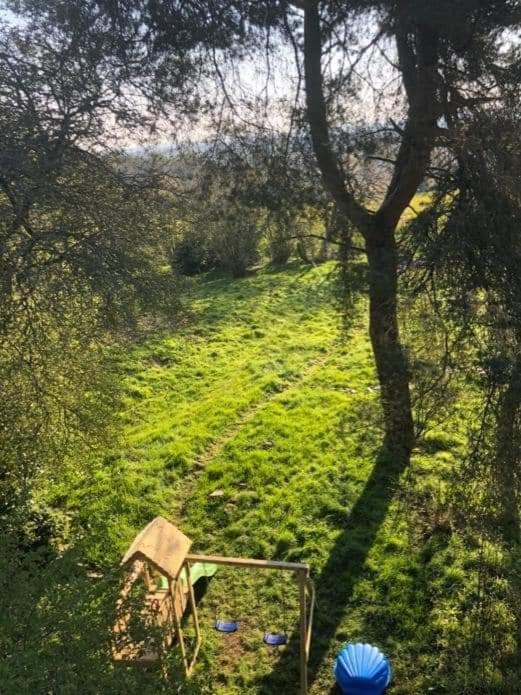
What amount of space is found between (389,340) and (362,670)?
299 centimetres

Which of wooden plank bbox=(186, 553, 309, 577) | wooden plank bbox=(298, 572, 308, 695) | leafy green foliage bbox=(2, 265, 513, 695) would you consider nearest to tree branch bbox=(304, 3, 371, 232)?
leafy green foliage bbox=(2, 265, 513, 695)

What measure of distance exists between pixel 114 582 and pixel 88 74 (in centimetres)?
466

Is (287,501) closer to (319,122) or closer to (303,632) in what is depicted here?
(303,632)

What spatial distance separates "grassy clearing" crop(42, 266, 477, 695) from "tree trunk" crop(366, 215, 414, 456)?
1.35 ft

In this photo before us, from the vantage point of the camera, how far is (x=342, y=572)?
612 cm

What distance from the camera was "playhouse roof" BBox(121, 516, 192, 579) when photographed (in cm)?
440

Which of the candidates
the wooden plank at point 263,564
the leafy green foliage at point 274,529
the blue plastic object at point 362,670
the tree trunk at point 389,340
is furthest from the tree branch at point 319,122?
the blue plastic object at point 362,670

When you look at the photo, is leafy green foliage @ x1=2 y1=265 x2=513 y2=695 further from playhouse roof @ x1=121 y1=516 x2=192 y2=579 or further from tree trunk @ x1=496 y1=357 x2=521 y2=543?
tree trunk @ x1=496 y1=357 x2=521 y2=543

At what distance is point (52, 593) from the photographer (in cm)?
314

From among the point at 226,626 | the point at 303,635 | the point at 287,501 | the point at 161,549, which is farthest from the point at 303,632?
the point at 287,501

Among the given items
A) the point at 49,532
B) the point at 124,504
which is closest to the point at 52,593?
the point at 49,532

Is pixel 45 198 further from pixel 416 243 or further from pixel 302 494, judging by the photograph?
pixel 302 494

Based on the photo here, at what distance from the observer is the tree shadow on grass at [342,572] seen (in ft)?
16.8

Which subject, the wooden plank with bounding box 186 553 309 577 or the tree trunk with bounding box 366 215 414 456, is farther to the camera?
the tree trunk with bounding box 366 215 414 456
